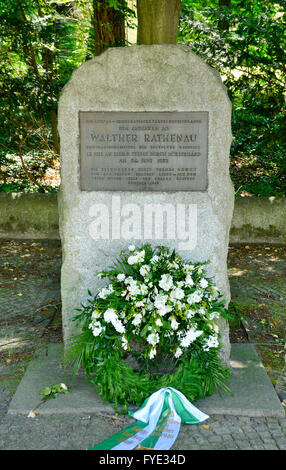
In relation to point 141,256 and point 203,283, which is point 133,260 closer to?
point 141,256

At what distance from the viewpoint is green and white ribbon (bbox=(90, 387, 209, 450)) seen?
3098mm

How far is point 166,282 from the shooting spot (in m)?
3.58

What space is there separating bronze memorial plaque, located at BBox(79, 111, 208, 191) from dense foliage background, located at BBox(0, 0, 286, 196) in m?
4.31

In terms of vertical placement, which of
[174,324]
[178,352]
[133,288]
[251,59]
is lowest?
[178,352]

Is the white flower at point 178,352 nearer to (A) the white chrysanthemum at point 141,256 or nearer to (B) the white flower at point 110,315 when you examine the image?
(B) the white flower at point 110,315

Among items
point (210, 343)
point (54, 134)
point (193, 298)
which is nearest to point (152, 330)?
point (193, 298)

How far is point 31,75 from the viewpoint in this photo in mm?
8898

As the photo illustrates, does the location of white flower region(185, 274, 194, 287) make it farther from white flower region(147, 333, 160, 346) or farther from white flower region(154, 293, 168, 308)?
white flower region(147, 333, 160, 346)

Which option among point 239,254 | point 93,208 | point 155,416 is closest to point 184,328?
point 155,416

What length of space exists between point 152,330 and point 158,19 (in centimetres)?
476

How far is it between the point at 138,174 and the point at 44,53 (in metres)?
6.34

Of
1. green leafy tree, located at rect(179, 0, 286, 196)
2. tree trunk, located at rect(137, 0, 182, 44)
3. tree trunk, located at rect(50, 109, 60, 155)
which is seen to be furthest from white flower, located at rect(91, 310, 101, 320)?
tree trunk, located at rect(50, 109, 60, 155)

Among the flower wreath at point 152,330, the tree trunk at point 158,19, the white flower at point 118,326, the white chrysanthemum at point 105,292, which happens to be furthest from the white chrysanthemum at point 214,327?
the tree trunk at point 158,19

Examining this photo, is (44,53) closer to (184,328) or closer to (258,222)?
(258,222)
